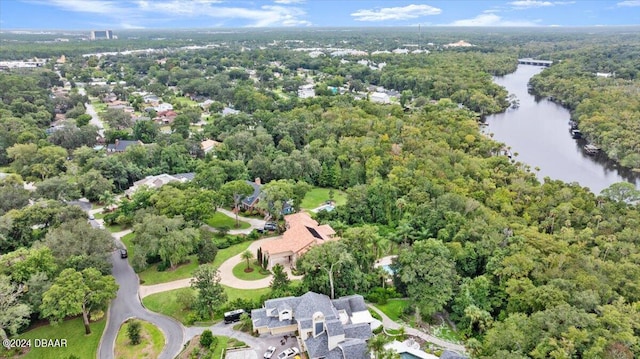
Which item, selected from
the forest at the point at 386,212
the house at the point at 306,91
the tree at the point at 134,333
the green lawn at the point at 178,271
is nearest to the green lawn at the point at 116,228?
the forest at the point at 386,212

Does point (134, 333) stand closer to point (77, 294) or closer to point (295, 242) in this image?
point (77, 294)

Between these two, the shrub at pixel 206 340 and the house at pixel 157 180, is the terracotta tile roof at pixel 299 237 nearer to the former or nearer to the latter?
the shrub at pixel 206 340

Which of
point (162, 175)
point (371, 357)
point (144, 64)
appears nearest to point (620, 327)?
point (371, 357)

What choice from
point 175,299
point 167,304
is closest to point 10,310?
point 167,304

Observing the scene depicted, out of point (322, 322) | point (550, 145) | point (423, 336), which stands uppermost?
point (550, 145)

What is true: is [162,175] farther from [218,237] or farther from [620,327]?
[620,327]

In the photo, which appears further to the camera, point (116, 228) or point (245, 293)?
point (116, 228)
